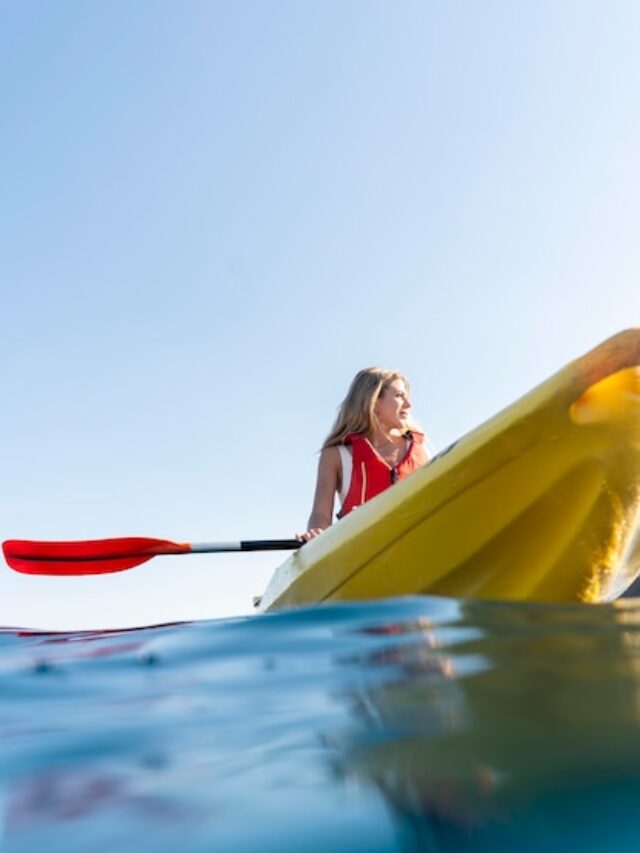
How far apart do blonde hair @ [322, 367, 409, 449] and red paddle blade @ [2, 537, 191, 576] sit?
45.7 inches

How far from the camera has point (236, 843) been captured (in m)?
0.70

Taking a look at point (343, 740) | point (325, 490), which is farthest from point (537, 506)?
point (325, 490)

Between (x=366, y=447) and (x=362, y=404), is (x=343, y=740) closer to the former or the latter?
(x=366, y=447)

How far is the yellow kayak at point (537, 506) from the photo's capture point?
8.01 feet

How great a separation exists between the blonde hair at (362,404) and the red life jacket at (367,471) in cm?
6

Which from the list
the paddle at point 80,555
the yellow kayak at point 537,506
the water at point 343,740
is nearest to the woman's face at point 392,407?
the paddle at point 80,555

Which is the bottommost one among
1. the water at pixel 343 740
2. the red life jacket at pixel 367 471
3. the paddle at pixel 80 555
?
the water at pixel 343 740

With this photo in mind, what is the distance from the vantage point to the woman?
15.1 feet

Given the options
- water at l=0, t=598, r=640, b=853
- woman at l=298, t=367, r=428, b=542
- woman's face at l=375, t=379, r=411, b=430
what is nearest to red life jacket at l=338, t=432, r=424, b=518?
woman at l=298, t=367, r=428, b=542

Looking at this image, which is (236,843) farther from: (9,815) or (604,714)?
(604,714)

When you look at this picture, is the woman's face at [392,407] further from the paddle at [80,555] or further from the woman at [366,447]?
the paddle at [80,555]

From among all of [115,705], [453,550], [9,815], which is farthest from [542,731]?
[453,550]

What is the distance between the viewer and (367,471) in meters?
4.63

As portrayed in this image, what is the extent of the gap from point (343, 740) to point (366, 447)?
12.3 ft
